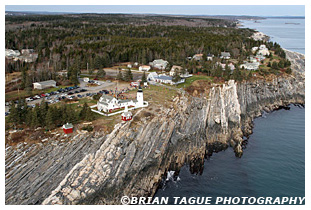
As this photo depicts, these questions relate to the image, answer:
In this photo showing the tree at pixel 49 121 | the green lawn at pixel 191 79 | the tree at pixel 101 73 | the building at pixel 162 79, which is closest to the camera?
the tree at pixel 49 121

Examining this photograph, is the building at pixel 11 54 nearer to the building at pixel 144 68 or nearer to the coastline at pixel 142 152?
the building at pixel 144 68

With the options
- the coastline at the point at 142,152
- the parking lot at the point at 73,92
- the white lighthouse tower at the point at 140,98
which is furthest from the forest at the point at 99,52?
the white lighthouse tower at the point at 140,98

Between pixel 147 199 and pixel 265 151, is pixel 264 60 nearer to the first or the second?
pixel 265 151

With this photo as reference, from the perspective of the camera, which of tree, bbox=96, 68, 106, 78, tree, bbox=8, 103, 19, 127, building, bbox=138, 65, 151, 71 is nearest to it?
tree, bbox=8, 103, 19, 127

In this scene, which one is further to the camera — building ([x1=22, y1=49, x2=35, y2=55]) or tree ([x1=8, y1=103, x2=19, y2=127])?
building ([x1=22, y1=49, x2=35, y2=55])

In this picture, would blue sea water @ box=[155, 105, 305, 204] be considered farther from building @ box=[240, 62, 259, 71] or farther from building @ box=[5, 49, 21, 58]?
building @ box=[5, 49, 21, 58]

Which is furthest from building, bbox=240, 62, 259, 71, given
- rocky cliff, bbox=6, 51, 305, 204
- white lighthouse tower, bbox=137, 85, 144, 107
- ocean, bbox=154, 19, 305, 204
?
white lighthouse tower, bbox=137, 85, 144, 107
